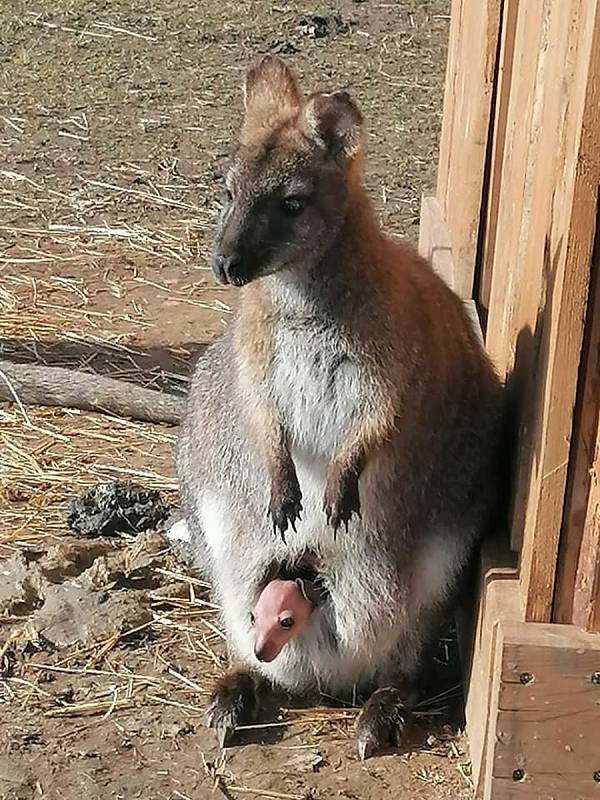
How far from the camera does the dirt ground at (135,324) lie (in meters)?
3.41

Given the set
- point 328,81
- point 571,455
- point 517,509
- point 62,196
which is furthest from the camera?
point 328,81

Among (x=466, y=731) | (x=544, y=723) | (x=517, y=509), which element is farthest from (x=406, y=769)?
(x=517, y=509)

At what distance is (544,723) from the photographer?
3072mm

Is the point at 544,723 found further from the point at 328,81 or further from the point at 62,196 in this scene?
the point at 328,81

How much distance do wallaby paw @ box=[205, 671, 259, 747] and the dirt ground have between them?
4 cm

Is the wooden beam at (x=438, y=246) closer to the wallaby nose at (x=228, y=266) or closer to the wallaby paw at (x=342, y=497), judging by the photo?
the wallaby paw at (x=342, y=497)

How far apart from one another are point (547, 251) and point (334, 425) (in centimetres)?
63

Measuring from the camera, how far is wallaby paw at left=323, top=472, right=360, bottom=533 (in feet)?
10.7

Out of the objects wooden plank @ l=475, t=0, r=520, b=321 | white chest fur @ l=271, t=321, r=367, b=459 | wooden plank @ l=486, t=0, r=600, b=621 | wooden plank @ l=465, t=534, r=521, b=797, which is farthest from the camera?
wooden plank @ l=475, t=0, r=520, b=321

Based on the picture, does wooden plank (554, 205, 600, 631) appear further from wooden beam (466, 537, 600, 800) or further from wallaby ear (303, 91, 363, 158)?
wallaby ear (303, 91, 363, 158)

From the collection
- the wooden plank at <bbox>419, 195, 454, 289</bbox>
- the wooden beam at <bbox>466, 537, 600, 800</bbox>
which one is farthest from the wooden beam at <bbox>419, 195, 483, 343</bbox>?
the wooden beam at <bbox>466, 537, 600, 800</bbox>

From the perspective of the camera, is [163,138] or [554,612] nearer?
[554,612]

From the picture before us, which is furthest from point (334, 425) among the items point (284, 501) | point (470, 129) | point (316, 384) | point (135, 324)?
point (135, 324)

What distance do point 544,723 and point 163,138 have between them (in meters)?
5.46
